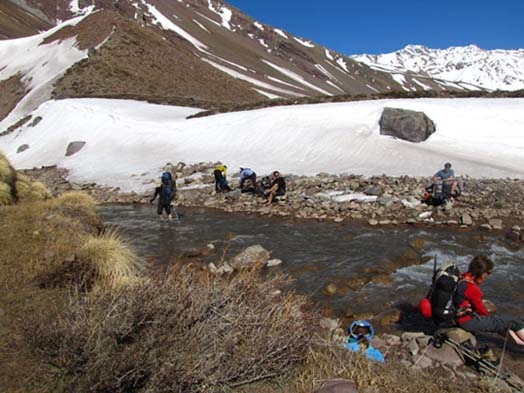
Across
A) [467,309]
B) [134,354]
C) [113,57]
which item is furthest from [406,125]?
[113,57]

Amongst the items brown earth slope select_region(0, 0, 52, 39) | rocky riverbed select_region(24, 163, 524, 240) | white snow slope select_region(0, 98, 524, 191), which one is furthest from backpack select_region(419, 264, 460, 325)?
brown earth slope select_region(0, 0, 52, 39)

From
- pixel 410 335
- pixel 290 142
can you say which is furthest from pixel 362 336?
pixel 290 142

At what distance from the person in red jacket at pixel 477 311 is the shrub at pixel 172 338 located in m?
2.87


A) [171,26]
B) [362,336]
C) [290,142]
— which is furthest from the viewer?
[171,26]

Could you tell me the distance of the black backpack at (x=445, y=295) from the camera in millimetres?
6566

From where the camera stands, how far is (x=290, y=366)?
178 inches

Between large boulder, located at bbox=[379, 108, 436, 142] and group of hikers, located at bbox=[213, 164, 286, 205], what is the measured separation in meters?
7.59

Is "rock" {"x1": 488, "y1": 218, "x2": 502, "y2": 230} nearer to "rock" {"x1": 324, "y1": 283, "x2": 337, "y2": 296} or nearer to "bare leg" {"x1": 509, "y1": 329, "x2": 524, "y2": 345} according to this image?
"rock" {"x1": 324, "y1": 283, "x2": 337, "y2": 296}

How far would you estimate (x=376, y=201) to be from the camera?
1593cm

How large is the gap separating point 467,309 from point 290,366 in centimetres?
361

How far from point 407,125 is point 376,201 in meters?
7.62

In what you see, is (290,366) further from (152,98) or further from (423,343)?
(152,98)

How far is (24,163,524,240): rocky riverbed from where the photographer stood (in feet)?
47.0

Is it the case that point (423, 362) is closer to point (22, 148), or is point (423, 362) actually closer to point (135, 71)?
point (22, 148)
